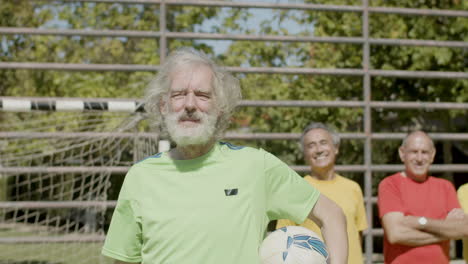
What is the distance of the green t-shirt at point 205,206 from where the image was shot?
221cm

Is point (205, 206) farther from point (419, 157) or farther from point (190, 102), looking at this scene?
point (419, 157)

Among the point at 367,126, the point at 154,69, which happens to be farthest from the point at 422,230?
the point at 154,69

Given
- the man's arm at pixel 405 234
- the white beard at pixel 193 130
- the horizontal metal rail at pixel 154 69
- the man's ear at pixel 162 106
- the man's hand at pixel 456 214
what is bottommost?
the man's arm at pixel 405 234

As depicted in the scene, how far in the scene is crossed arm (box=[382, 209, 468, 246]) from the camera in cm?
391

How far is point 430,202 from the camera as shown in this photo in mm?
4062

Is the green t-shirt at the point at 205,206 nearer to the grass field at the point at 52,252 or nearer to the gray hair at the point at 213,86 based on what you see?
the gray hair at the point at 213,86

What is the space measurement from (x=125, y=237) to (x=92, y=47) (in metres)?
9.42

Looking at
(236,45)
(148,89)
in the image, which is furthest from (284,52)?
(148,89)

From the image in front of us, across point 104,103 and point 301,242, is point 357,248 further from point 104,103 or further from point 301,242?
point 104,103

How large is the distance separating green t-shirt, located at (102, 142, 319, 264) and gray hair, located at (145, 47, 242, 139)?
0.21 m

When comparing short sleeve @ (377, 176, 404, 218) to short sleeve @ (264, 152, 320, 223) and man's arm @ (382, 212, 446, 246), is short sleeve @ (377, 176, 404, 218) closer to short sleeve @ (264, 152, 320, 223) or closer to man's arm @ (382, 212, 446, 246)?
man's arm @ (382, 212, 446, 246)

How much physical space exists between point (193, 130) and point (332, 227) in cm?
66

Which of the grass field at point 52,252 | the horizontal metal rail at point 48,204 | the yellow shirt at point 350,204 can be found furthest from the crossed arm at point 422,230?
the grass field at point 52,252

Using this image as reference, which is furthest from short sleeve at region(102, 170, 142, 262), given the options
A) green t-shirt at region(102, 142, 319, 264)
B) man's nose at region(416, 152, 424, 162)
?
man's nose at region(416, 152, 424, 162)
